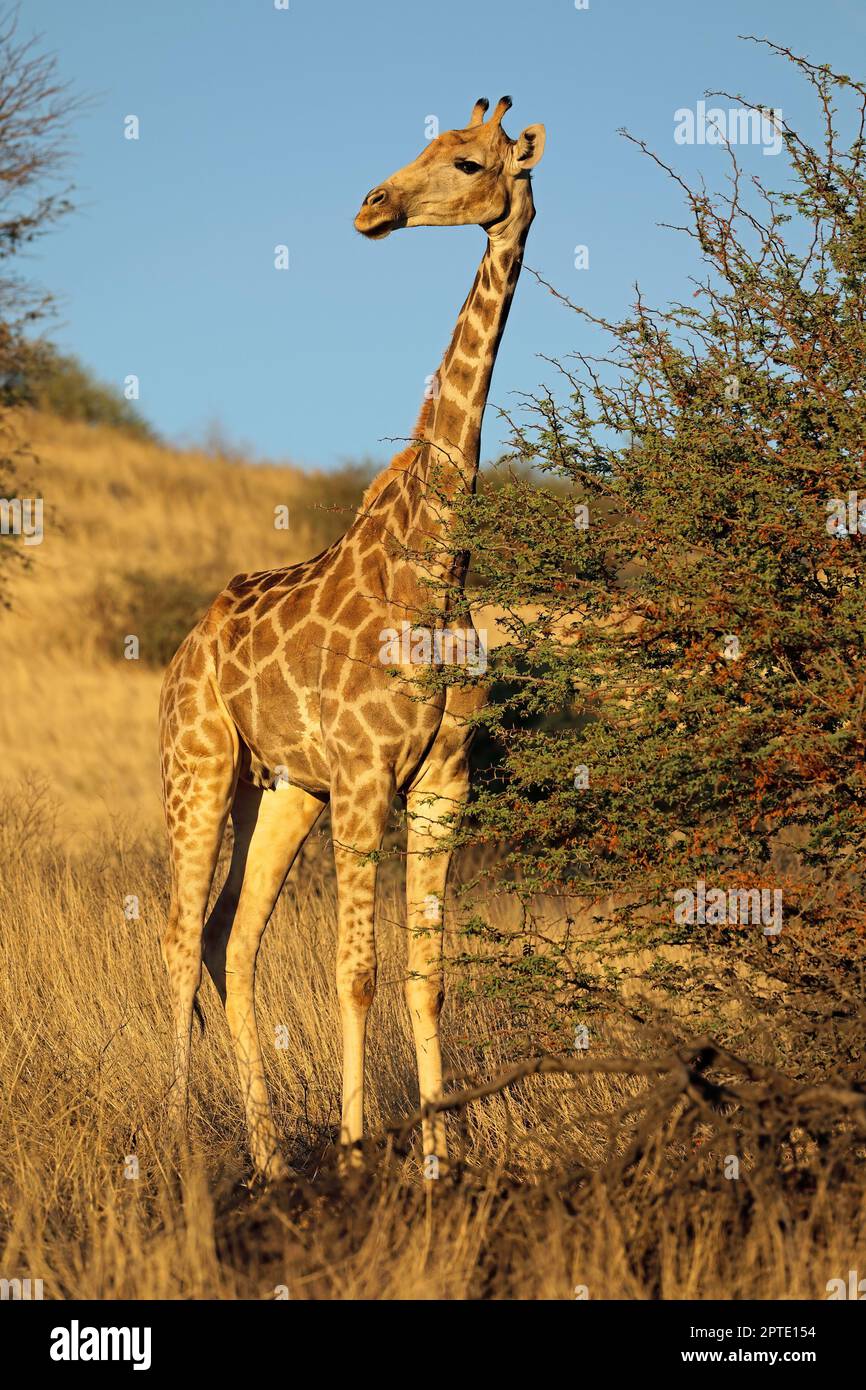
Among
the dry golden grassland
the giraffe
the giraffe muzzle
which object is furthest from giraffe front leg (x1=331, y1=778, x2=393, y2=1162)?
the giraffe muzzle

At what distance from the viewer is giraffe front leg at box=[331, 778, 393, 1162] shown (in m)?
5.45

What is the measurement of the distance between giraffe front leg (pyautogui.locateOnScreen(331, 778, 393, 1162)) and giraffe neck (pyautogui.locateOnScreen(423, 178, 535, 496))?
1.22 m

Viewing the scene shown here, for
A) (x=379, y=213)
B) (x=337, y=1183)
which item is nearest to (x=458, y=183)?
(x=379, y=213)

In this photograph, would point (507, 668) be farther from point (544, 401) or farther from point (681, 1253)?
point (681, 1253)

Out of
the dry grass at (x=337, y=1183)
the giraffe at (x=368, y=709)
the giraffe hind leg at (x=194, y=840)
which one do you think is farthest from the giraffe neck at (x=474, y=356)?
the dry grass at (x=337, y=1183)

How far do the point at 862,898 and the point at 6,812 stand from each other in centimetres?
672

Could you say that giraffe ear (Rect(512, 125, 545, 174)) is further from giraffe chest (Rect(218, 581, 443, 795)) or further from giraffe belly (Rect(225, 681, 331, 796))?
giraffe belly (Rect(225, 681, 331, 796))

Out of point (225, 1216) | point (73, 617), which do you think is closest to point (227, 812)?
point (225, 1216)

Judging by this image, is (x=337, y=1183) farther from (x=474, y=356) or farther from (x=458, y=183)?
(x=458, y=183)

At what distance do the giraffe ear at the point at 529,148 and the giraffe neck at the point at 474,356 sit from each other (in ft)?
0.20

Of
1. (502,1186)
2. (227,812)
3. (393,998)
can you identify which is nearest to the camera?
(502,1186)

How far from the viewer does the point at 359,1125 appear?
525cm

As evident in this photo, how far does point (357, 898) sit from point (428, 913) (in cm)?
29

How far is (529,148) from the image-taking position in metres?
5.54
